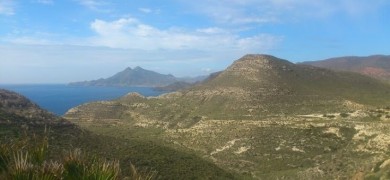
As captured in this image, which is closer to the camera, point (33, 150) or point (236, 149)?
point (33, 150)

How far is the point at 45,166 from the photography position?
8.62m

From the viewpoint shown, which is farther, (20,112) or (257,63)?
(257,63)

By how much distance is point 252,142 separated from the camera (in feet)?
234

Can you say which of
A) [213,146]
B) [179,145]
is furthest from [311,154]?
[179,145]

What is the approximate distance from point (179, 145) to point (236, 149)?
465 inches

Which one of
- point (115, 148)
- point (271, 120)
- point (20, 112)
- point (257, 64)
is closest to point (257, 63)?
point (257, 64)

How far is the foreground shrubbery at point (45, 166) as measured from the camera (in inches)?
326

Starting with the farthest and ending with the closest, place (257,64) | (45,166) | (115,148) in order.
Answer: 1. (257,64)
2. (115,148)
3. (45,166)

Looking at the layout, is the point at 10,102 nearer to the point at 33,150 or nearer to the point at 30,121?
the point at 30,121

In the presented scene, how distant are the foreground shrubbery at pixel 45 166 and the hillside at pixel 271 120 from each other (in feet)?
127

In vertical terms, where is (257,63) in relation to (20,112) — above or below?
above

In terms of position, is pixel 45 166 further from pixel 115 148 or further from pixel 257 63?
pixel 257 63

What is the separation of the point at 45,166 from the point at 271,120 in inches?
2994

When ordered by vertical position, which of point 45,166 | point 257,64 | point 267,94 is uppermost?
point 257,64
